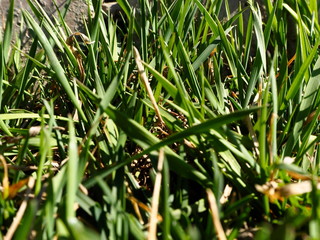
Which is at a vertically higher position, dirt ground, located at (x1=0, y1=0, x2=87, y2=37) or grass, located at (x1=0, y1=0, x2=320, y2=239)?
dirt ground, located at (x1=0, y1=0, x2=87, y2=37)

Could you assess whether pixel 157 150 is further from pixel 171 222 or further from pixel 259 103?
pixel 259 103

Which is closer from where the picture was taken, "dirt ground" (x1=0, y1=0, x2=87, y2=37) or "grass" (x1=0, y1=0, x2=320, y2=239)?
"grass" (x1=0, y1=0, x2=320, y2=239)

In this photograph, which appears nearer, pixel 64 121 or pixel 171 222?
pixel 171 222

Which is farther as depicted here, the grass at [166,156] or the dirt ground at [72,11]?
the dirt ground at [72,11]

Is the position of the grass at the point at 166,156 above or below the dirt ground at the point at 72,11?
below

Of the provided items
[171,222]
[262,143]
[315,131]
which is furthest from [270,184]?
[315,131]

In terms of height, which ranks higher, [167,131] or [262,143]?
[167,131]

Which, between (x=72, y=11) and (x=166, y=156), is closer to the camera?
(x=166, y=156)

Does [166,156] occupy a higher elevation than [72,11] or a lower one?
lower
